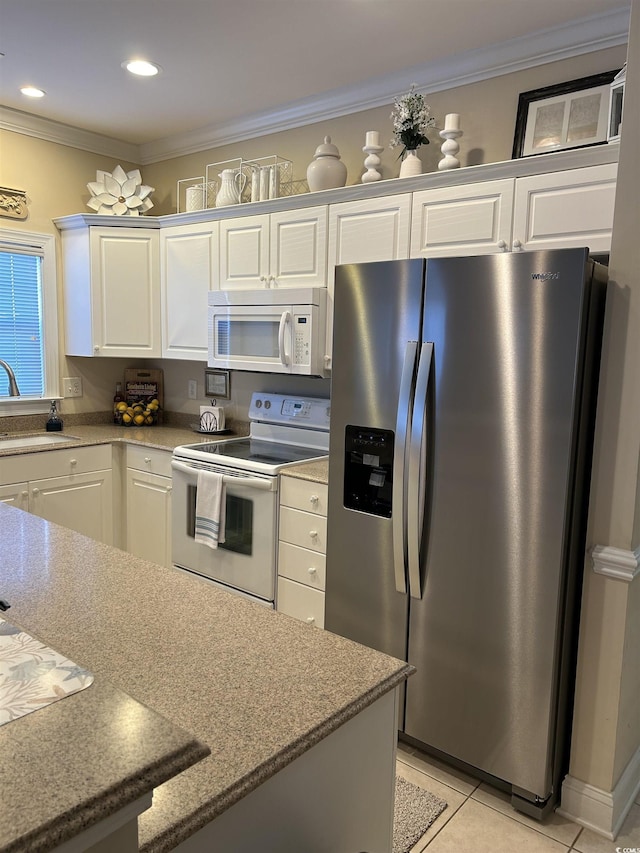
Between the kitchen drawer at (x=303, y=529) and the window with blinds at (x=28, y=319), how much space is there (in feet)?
6.43

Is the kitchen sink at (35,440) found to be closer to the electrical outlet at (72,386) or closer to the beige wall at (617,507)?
the electrical outlet at (72,386)

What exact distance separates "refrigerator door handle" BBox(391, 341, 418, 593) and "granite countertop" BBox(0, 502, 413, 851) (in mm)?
895

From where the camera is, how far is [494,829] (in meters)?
1.99

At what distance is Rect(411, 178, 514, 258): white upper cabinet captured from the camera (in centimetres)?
249

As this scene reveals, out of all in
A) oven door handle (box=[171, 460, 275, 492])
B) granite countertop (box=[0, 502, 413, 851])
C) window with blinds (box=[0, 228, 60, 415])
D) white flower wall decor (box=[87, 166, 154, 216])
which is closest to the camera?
granite countertop (box=[0, 502, 413, 851])

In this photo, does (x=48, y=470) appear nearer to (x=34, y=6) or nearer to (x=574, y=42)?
(x=34, y=6)

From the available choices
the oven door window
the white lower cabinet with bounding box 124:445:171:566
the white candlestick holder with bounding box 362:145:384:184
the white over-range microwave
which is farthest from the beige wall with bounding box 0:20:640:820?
the white lower cabinet with bounding box 124:445:171:566

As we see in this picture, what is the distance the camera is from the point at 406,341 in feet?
7.14

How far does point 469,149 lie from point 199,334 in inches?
69.6

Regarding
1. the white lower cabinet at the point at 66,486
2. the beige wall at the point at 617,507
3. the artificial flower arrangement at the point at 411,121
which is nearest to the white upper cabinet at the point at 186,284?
the white lower cabinet at the point at 66,486

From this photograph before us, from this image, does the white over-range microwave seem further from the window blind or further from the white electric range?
the window blind

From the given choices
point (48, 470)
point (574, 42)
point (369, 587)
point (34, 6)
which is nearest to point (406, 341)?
point (369, 587)

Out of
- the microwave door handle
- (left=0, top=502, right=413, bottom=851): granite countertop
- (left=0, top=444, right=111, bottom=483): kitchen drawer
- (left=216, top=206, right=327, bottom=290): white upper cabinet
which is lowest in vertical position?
(left=0, top=444, right=111, bottom=483): kitchen drawer

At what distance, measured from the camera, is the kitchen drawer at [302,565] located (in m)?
2.78
